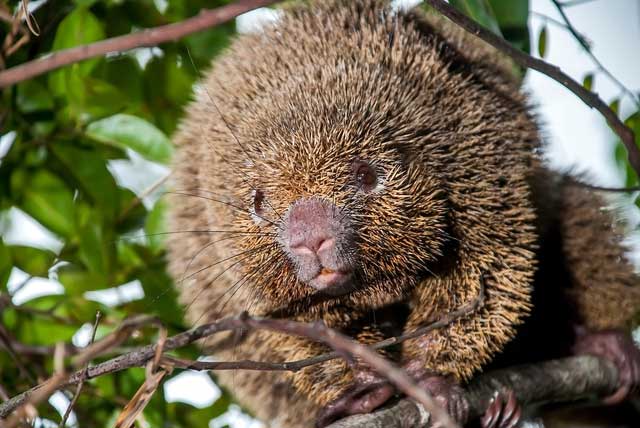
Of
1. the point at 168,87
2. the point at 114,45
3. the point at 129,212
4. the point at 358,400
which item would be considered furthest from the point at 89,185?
the point at 114,45

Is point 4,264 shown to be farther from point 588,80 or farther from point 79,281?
point 588,80

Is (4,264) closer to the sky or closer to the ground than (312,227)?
closer to the ground

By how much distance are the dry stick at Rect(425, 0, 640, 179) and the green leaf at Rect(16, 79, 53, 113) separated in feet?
5.60

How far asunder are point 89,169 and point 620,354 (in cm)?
227

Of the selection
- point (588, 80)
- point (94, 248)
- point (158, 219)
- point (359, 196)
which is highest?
point (588, 80)

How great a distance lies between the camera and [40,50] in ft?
11.1

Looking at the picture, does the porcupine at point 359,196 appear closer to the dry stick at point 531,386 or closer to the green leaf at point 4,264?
the dry stick at point 531,386

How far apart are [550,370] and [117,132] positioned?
188cm

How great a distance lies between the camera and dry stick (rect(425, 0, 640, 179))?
237 cm

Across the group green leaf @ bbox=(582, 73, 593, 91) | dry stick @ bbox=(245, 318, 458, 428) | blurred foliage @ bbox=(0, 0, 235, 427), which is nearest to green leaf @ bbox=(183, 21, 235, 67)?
blurred foliage @ bbox=(0, 0, 235, 427)

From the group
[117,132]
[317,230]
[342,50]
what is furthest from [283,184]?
[117,132]

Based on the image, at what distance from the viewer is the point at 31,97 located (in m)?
3.24

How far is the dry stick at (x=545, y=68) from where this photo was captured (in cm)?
237

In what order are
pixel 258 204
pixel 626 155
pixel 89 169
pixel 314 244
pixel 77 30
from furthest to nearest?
pixel 626 155, pixel 89 169, pixel 77 30, pixel 258 204, pixel 314 244
